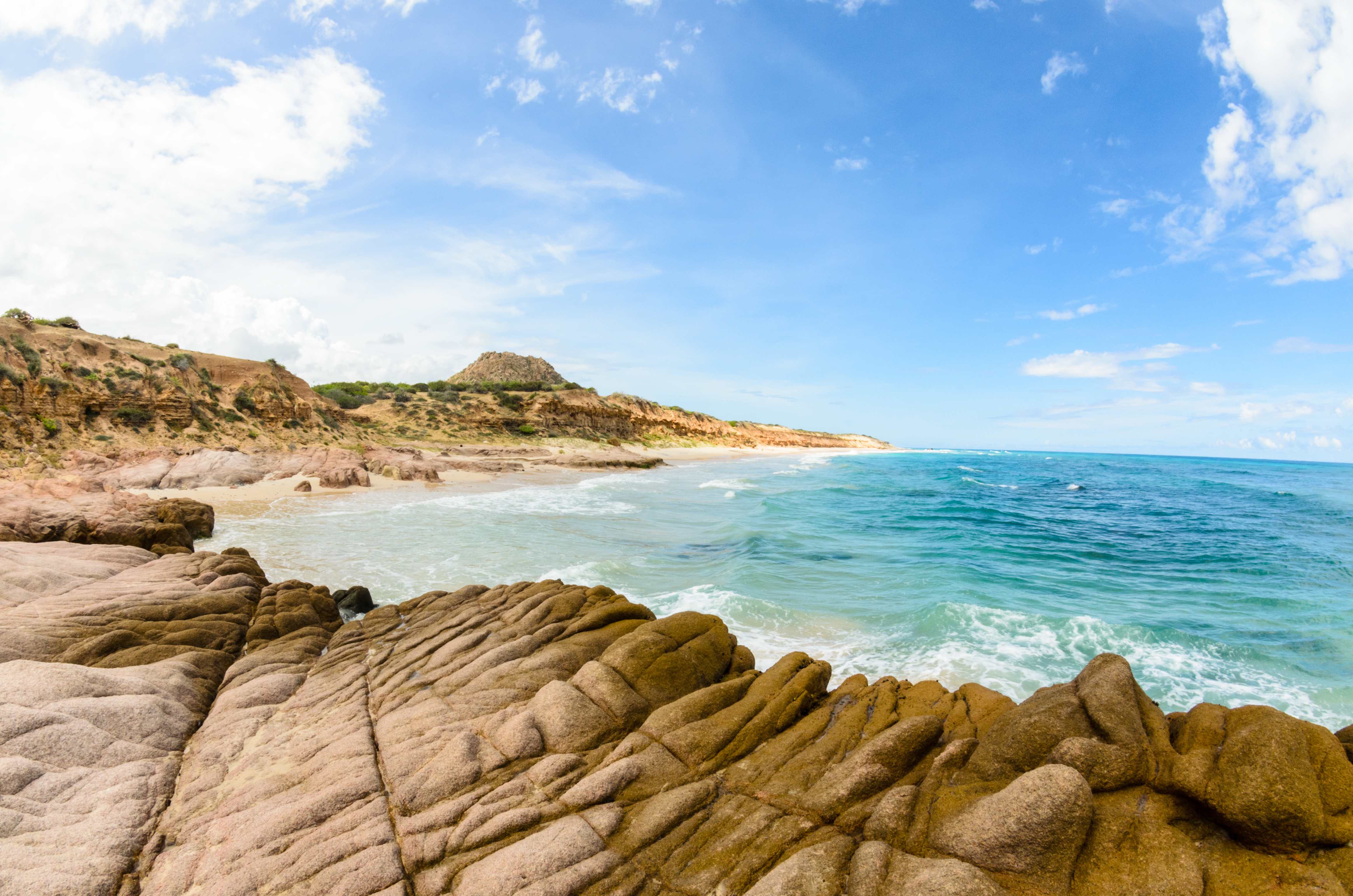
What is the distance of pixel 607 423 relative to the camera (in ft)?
→ 217

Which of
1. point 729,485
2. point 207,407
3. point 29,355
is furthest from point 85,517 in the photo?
point 729,485

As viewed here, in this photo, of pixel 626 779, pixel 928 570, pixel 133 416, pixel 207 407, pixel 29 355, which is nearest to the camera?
pixel 626 779

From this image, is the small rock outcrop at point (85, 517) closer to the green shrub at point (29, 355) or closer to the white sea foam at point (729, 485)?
the green shrub at point (29, 355)

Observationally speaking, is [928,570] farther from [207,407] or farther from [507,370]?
[507,370]

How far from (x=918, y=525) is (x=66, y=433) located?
123ft

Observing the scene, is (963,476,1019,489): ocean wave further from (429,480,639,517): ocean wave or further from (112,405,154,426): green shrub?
(112,405,154,426): green shrub

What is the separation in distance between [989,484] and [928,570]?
123 feet

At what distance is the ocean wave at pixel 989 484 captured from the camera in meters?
44.6

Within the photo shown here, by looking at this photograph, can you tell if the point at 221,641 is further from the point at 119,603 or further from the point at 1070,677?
the point at 1070,677

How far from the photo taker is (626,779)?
15.4 ft

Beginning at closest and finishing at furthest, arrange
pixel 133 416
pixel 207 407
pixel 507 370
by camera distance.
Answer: pixel 133 416 → pixel 207 407 → pixel 507 370

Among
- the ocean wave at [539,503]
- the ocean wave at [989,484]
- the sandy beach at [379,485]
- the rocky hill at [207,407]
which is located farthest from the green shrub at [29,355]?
the ocean wave at [989,484]

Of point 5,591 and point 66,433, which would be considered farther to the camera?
point 66,433

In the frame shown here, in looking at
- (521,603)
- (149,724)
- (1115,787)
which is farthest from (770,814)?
(149,724)
